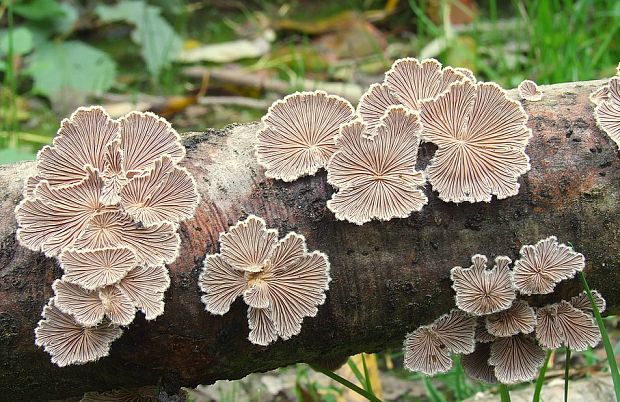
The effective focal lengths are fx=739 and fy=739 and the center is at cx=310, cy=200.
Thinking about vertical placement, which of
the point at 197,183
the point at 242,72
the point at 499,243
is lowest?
the point at 499,243

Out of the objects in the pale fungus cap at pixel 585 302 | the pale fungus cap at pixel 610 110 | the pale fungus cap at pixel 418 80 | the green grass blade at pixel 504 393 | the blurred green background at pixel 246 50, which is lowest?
the green grass blade at pixel 504 393

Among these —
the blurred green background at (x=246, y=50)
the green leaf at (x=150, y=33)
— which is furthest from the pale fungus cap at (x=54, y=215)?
the green leaf at (x=150, y=33)

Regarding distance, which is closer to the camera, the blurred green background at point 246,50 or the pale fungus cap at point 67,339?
the pale fungus cap at point 67,339

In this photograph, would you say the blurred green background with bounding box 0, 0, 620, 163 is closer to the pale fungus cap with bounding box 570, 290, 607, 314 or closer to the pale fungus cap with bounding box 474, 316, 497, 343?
the pale fungus cap with bounding box 570, 290, 607, 314

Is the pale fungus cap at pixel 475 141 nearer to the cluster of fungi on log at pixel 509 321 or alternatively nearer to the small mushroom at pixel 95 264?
the cluster of fungi on log at pixel 509 321

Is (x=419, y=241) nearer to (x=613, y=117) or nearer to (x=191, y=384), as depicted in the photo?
(x=613, y=117)

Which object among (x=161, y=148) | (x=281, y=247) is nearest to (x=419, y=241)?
(x=281, y=247)
